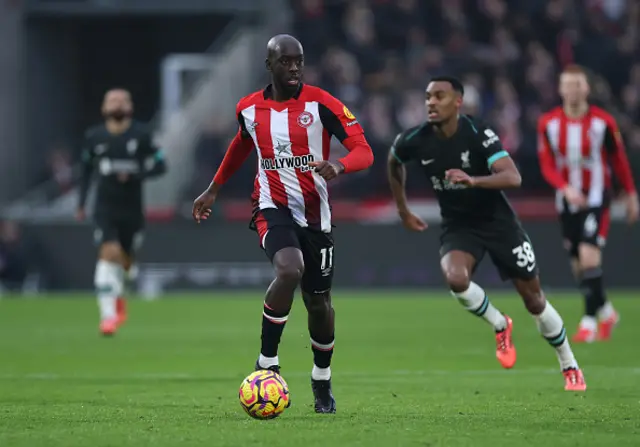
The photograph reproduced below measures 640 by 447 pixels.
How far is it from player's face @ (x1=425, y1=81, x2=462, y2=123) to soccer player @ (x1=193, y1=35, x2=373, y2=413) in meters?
1.46

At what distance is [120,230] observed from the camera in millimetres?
14219

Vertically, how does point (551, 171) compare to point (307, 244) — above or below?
above

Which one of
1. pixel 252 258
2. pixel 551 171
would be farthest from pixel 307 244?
pixel 252 258

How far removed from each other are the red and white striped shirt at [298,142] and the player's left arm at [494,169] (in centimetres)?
82

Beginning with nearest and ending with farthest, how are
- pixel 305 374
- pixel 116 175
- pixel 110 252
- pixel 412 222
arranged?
pixel 412 222 < pixel 305 374 < pixel 110 252 < pixel 116 175

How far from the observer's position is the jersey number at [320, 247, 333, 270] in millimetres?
7426

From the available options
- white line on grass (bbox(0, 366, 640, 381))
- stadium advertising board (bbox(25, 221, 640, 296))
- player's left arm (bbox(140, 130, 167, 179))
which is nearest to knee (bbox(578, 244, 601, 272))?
white line on grass (bbox(0, 366, 640, 381))

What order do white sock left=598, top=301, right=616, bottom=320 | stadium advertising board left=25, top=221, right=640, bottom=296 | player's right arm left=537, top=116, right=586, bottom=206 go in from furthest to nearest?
stadium advertising board left=25, top=221, right=640, bottom=296 < white sock left=598, top=301, right=616, bottom=320 < player's right arm left=537, top=116, right=586, bottom=206

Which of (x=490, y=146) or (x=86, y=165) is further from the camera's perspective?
(x=86, y=165)

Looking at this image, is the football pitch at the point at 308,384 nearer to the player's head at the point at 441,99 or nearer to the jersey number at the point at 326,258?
the jersey number at the point at 326,258

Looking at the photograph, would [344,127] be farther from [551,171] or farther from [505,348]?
[551,171]

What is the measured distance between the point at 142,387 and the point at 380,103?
1332 centimetres

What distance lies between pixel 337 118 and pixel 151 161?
7.02m

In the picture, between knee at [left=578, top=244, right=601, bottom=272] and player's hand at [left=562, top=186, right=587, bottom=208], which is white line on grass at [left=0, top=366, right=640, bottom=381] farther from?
knee at [left=578, top=244, right=601, bottom=272]
